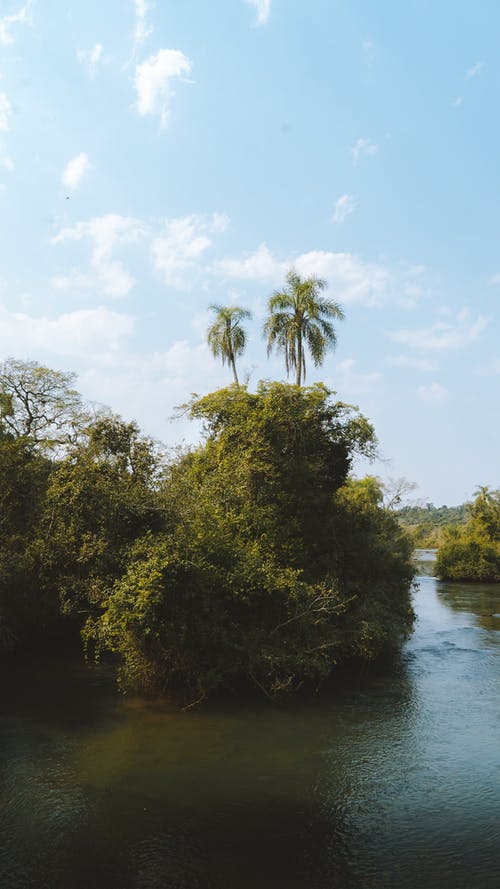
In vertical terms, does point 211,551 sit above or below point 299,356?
below

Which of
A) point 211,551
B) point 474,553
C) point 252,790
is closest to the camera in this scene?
point 252,790

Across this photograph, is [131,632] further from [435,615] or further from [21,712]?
[435,615]

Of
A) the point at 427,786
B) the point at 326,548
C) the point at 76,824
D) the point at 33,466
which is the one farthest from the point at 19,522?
the point at 427,786

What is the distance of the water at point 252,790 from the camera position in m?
8.92

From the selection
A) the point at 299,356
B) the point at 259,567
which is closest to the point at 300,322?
the point at 299,356

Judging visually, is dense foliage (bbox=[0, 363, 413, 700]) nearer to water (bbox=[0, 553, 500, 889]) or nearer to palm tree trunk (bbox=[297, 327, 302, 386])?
water (bbox=[0, 553, 500, 889])

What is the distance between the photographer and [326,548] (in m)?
24.3

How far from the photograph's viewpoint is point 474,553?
56594mm

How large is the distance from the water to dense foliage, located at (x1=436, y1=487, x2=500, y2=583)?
39843 mm

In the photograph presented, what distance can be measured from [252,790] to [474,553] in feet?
163

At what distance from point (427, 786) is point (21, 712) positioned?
10.2 meters

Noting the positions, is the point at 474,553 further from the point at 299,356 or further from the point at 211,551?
the point at 211,551

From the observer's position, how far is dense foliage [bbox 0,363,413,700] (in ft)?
54.4

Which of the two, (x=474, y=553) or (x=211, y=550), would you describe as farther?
(x=474, y=553)
